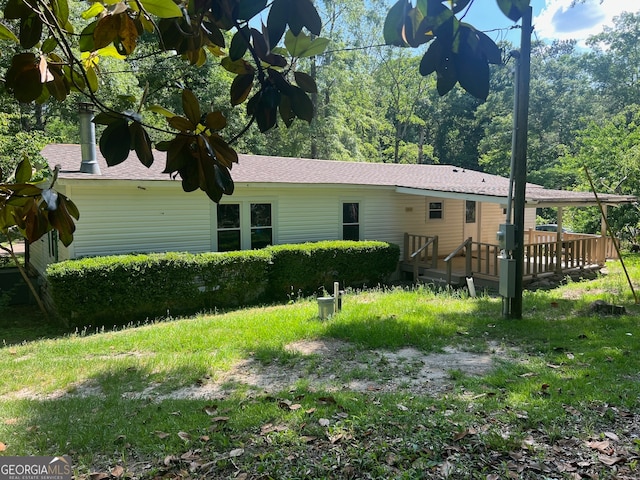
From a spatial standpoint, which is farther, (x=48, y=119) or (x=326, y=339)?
(x=48, y=119)

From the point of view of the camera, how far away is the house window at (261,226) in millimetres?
12422

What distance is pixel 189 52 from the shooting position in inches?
59.1

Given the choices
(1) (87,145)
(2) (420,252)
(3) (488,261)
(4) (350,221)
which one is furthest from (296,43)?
(4) (350,221)

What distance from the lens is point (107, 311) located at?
9.32 meters

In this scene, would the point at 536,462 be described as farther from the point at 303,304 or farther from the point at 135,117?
the point at 303,304

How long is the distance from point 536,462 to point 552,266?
1109 cm

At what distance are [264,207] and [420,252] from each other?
476cm

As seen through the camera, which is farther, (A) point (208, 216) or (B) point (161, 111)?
(A) point (208, 216)

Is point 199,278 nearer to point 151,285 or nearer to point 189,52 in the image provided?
point 151,285

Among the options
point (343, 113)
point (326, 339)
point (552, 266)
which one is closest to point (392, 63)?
point (343, 113)

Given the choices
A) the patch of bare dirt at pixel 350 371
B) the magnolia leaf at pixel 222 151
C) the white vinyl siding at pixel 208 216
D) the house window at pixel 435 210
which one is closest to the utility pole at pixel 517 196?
the patch of bare dirt at pixel 350 371

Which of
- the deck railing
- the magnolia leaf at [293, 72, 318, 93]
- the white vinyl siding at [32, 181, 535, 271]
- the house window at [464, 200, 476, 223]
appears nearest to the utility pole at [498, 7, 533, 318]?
the deck railing

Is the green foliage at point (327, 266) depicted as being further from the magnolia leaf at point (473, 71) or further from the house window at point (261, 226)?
the magnolia leaf at point (473, 71)

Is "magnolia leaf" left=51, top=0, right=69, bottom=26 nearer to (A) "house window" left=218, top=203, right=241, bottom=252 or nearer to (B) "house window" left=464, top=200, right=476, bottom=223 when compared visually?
(A) "house window" left=218, top=203, right=241, bottom=252
